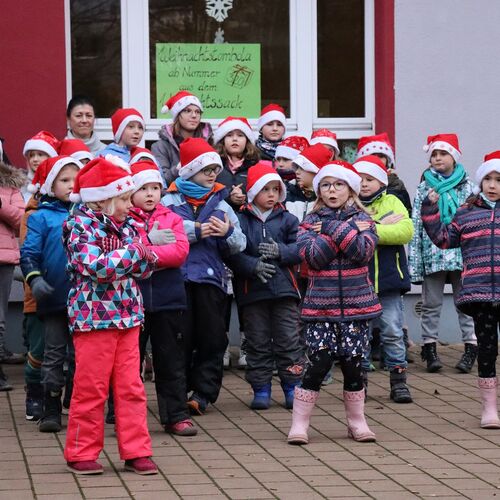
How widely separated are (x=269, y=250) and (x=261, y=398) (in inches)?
40.2

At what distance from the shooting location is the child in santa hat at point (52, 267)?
8328 millimetres

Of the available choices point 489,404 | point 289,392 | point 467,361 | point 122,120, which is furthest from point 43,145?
point 489,404

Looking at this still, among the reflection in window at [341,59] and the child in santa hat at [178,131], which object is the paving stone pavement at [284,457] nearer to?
the child in santa hat at [178,131]

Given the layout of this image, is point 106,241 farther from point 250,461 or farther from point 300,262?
point 300,262

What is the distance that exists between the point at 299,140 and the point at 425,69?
218cm

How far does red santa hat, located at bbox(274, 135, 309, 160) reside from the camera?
1039 centimetres

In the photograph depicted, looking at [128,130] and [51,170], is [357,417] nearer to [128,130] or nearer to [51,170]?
[51,170]

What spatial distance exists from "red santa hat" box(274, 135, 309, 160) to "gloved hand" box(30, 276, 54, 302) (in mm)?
2826

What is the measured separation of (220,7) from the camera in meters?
12.4

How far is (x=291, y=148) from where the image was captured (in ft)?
34.2

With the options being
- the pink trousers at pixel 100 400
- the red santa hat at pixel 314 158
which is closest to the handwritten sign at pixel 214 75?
the red santa hat at pixel 314 158

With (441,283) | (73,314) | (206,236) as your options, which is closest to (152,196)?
(206,236)

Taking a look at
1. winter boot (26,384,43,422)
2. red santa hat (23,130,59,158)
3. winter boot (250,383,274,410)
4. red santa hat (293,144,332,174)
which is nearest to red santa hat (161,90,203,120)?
red santa hat (23,130,59,158)

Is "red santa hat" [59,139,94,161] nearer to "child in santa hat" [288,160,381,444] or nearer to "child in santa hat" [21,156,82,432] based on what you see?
"child in santa hat" [21,156,82,432]
